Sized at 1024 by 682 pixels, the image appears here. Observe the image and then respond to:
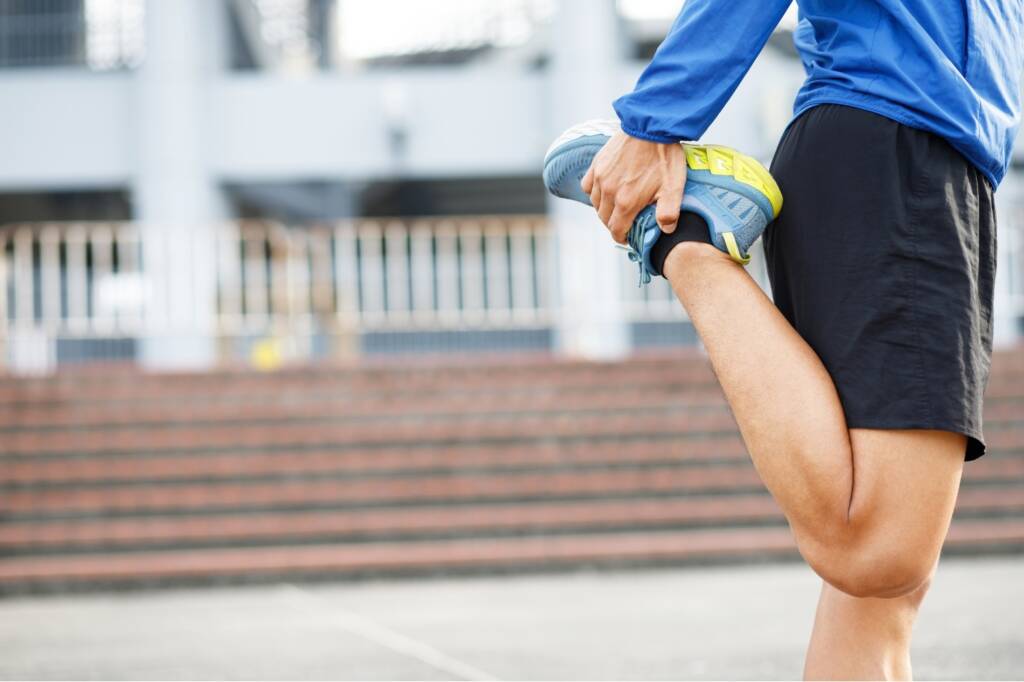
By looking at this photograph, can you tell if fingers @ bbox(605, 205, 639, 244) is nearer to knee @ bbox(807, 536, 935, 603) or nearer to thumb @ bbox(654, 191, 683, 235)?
thumb @ bbox(654, 191, 683, 235)

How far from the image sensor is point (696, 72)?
1450mm

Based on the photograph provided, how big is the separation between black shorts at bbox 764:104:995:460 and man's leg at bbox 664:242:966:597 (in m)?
0.03

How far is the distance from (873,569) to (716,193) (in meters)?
0.48

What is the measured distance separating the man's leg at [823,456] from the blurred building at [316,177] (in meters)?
7.40

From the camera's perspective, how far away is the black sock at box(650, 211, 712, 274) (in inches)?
59.7

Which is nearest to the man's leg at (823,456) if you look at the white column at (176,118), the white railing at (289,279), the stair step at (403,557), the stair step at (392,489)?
the stair step at (403,557)

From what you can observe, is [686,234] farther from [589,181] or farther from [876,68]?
[876,68]

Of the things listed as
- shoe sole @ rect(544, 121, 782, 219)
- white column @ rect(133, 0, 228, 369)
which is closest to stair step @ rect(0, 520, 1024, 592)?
shoe sole @ rect(544, 121, 782, 219)

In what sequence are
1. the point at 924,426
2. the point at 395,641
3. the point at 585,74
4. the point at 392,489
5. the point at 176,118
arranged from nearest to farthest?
the point at 924,426 < the point at 395,641 < the point at 392,489 < the point at 176,118 < the point at 585,74

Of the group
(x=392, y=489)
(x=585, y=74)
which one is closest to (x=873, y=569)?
(x=392, y=489)

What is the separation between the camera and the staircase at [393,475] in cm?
552

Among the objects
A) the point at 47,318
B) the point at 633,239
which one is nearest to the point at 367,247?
the point at 47,318

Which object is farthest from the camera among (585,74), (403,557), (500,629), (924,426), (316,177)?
(316,177)

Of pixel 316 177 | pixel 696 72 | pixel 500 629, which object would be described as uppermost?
pixel 316 177
